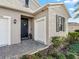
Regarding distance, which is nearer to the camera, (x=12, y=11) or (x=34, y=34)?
(x=12, y=11)

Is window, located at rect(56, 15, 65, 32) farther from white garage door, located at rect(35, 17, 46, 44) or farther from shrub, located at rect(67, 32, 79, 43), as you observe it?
white garage door, located at rect(35, 17, 46, 44)

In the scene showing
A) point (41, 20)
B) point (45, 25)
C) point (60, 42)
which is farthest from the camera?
point (41, 20)

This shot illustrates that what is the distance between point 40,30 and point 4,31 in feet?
14.9

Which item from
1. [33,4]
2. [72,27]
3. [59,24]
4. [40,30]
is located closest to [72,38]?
[59,24]

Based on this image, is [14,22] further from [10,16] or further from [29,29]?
[29,29]

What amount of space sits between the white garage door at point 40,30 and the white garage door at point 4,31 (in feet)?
12.5

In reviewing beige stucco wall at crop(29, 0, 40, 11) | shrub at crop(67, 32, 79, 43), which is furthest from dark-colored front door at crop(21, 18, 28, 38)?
shrub at crop(67, 32, 79, 43)

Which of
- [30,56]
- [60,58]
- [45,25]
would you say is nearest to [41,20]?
[45,25]

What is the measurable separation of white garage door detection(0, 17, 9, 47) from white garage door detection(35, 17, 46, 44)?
3813mm

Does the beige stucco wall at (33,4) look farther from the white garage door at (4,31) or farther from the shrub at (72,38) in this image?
the white garage door at (4,31)

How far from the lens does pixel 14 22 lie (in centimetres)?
1521

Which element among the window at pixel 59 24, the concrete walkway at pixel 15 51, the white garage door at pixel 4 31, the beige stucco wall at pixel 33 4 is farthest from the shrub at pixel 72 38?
the white garage door at pixel 4 31

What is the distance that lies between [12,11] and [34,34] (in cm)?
507

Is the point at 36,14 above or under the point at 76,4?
under
